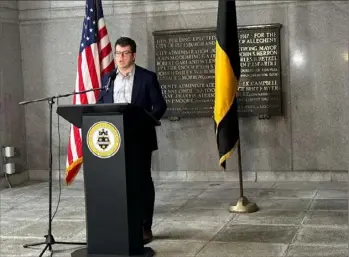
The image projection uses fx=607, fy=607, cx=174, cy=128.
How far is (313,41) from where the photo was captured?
24.4ft

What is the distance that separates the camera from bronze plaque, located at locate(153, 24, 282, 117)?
753 centimetres

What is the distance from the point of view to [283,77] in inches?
299

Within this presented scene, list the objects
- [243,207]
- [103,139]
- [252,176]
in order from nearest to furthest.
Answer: [103,139]
[243,207]
[252,176]

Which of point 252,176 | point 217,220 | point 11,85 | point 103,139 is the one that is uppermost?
point 11,85

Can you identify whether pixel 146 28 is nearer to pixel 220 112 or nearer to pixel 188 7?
pixel 188 7

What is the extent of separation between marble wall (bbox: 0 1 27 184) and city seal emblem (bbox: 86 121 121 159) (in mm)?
4281

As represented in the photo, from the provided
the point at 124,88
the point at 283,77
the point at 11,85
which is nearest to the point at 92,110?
the point at 124,88

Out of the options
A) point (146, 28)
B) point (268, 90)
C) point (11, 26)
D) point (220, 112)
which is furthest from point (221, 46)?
point (11, 26)

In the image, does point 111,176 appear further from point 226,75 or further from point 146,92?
point 226,75

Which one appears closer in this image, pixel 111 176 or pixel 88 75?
pixel 111 176

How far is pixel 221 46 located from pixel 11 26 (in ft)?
12.2

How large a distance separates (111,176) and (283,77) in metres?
3.88

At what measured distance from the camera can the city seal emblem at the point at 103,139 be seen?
13.9ft

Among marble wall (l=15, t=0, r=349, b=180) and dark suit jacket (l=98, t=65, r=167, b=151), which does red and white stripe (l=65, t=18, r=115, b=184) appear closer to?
marble wall (l=15, t=0, r=349, b=180)
